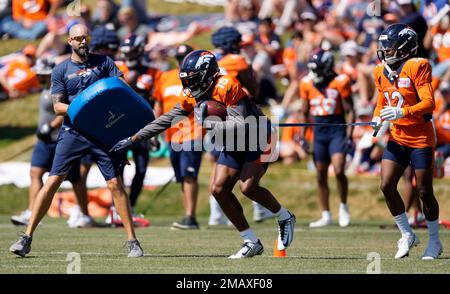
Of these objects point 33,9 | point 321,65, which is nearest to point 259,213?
point 321,65

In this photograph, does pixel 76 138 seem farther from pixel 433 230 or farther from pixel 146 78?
pixel 146 78

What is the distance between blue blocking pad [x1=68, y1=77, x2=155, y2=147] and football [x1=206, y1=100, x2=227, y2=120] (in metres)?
1.00

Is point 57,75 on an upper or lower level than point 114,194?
upper

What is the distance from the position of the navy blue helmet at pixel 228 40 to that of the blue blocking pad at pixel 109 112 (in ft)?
13.7

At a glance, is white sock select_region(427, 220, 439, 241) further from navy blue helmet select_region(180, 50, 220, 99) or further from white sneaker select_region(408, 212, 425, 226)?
white sneaker select_region(408, 212, 425, 226)

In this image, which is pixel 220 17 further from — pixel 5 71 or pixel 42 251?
pixel 42 251

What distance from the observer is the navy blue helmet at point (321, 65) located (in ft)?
51.9

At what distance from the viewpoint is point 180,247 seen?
40.3 ft

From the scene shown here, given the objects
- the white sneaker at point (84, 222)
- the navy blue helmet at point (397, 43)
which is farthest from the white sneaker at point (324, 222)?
the navy blue helmet at point (397, 43)

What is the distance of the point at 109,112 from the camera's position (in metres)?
11.2

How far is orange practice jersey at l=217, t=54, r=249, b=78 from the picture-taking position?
48.5ft

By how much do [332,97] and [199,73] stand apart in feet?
17.9
